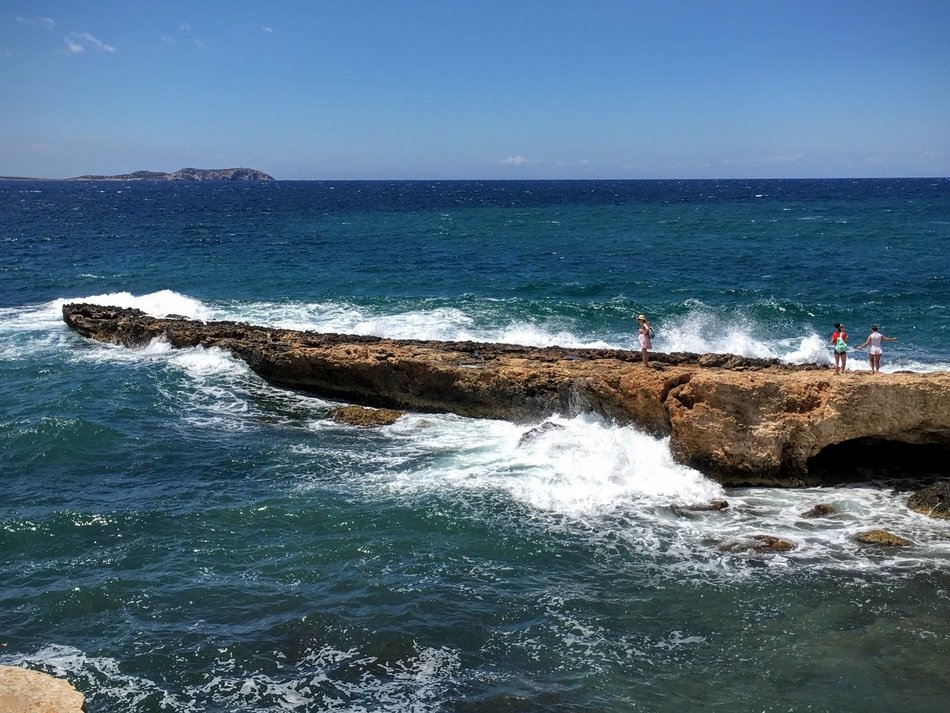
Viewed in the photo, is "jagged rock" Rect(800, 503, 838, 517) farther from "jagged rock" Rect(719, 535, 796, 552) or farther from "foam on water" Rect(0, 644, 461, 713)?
"foam on water" Rect(0, 644, 461, 713)

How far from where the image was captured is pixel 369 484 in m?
15.4

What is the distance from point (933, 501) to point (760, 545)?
3.42m

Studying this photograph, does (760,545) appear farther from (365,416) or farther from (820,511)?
(365,416)

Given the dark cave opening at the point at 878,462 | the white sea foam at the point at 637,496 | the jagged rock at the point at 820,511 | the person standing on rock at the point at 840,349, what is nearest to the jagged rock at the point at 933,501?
the white sea foam at the point at 637,496

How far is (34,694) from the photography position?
6953mm

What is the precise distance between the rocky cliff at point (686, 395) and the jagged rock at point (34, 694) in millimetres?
11331

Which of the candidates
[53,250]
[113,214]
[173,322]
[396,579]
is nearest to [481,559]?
[396,579]

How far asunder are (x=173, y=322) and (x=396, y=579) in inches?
686

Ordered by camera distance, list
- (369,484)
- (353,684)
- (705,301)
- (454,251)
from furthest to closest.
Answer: (454,251) < (705,301) < (369,484) < (353,684)

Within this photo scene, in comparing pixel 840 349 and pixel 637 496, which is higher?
pixel 840 349

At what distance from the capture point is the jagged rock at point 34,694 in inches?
266

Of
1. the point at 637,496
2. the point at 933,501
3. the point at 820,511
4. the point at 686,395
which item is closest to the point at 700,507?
the point at 637,496

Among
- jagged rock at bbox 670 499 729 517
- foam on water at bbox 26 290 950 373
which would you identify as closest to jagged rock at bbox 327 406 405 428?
foam on water at bbox 26 290 950 373

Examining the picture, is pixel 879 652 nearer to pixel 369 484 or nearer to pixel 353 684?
pixel 353 684
